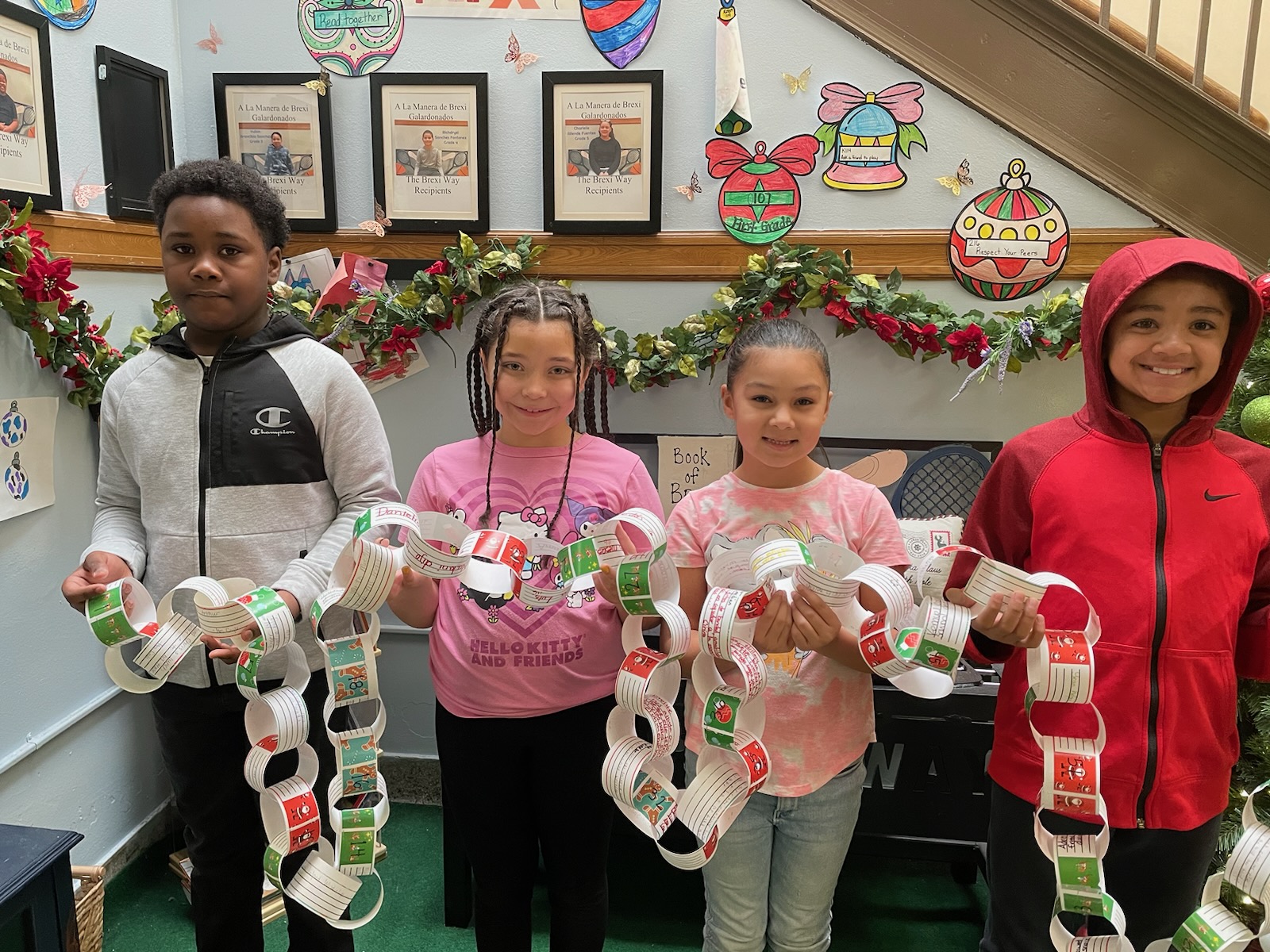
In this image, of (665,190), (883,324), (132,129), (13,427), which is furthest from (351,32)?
(883,324)

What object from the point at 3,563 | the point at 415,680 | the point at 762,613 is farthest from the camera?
the point at 415,680

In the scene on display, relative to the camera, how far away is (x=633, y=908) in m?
1.99

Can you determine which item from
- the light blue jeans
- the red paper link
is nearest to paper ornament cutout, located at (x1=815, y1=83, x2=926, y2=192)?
the red paper link

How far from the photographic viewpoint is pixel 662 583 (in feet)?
4.01

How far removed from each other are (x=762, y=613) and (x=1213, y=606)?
65cm

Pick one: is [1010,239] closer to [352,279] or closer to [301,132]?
[352,279]

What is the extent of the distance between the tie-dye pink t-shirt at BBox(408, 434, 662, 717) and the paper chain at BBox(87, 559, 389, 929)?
14 cm

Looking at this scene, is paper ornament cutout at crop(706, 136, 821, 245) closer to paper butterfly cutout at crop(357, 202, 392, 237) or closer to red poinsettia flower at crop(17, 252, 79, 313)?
paper butterfly cutout at crop(357, 202, 392, 237)

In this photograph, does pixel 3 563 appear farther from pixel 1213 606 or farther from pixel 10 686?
pixel 1213 606

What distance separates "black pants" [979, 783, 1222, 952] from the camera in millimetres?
1192

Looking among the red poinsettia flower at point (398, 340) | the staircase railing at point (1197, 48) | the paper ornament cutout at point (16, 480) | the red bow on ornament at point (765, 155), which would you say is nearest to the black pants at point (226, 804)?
the paper ornament cutout at point (16, 480)

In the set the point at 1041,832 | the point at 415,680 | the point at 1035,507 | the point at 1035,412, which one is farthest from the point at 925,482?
the point at 415,680

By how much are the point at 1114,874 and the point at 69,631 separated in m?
2.19

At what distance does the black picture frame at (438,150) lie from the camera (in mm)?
2131
